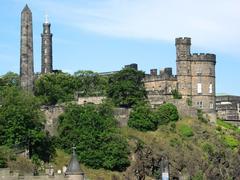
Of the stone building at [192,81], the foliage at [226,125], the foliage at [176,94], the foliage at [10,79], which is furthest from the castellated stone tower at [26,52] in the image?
the foliage at [226,125]

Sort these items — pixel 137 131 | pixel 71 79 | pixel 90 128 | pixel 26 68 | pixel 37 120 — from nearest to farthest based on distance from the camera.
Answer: pixel 37 120 < pixel 90 128 < pixel 137 131 < pixel 26 68 < pixel 71 79

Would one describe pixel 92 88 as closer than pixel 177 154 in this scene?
No

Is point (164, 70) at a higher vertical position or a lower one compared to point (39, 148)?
higher

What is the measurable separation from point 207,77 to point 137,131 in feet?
46.1

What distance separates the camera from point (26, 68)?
102 meters

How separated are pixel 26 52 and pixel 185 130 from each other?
1881 centimetres

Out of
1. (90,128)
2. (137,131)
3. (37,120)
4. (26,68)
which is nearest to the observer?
(37,120)

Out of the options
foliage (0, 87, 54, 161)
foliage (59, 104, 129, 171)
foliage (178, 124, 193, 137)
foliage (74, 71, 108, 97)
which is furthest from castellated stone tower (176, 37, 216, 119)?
foliage (0, 87, 54, 161)

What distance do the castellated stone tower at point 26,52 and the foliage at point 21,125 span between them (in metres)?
19.1

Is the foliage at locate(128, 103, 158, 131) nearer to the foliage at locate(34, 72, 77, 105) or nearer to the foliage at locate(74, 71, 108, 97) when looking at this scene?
the foliage at locate(34, 72, 77, 105)

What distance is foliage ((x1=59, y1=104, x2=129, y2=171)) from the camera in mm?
84688

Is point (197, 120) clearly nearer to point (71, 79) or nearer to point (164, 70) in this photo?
point (164, 70)

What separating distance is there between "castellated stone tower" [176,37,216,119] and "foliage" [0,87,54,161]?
81.3 ft

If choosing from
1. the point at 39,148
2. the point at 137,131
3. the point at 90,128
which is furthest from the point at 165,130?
the point at 39,148
